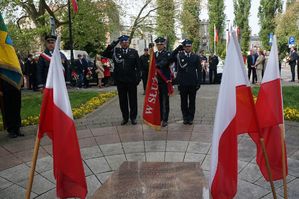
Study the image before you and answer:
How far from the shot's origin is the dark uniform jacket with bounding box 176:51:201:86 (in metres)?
8.05

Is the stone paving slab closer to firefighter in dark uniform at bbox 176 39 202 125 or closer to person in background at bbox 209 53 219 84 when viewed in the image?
firefighter in dark uniform at bbox 176 39 202 125

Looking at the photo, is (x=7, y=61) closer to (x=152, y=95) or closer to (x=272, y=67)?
(x=152, y=95)

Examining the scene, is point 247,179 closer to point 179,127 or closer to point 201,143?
point 201,143

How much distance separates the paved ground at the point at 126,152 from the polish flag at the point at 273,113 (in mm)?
636

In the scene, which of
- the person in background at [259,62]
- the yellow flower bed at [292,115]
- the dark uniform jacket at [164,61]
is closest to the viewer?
the dark uniform jacket at [164,61]

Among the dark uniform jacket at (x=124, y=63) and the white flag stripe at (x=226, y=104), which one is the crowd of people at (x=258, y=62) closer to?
the dark uniform jacket at (x=124, y=63)

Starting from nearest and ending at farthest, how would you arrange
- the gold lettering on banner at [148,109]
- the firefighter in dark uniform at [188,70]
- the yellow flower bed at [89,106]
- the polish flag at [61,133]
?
the polish flag at [61,133] → the gold lettering on banner at [148,109] → the firefighter in dark uniform at [188,70] → the yellow flower bed at [89,106]

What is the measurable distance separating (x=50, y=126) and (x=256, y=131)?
2009 millimetres

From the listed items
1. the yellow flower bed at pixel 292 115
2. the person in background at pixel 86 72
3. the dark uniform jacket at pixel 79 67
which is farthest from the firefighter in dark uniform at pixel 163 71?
the person in background at pixel 86 72

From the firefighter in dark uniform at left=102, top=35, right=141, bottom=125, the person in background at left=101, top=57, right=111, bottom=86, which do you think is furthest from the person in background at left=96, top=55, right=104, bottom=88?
the firefighter in dark uniform at left=102, top=35, right=141, bottom=125

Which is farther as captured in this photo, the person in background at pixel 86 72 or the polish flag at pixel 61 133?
the person in background at pixel 86 72

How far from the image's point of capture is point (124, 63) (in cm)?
812

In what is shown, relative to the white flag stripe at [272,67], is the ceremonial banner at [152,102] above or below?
below

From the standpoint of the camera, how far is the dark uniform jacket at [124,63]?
26.6ft
